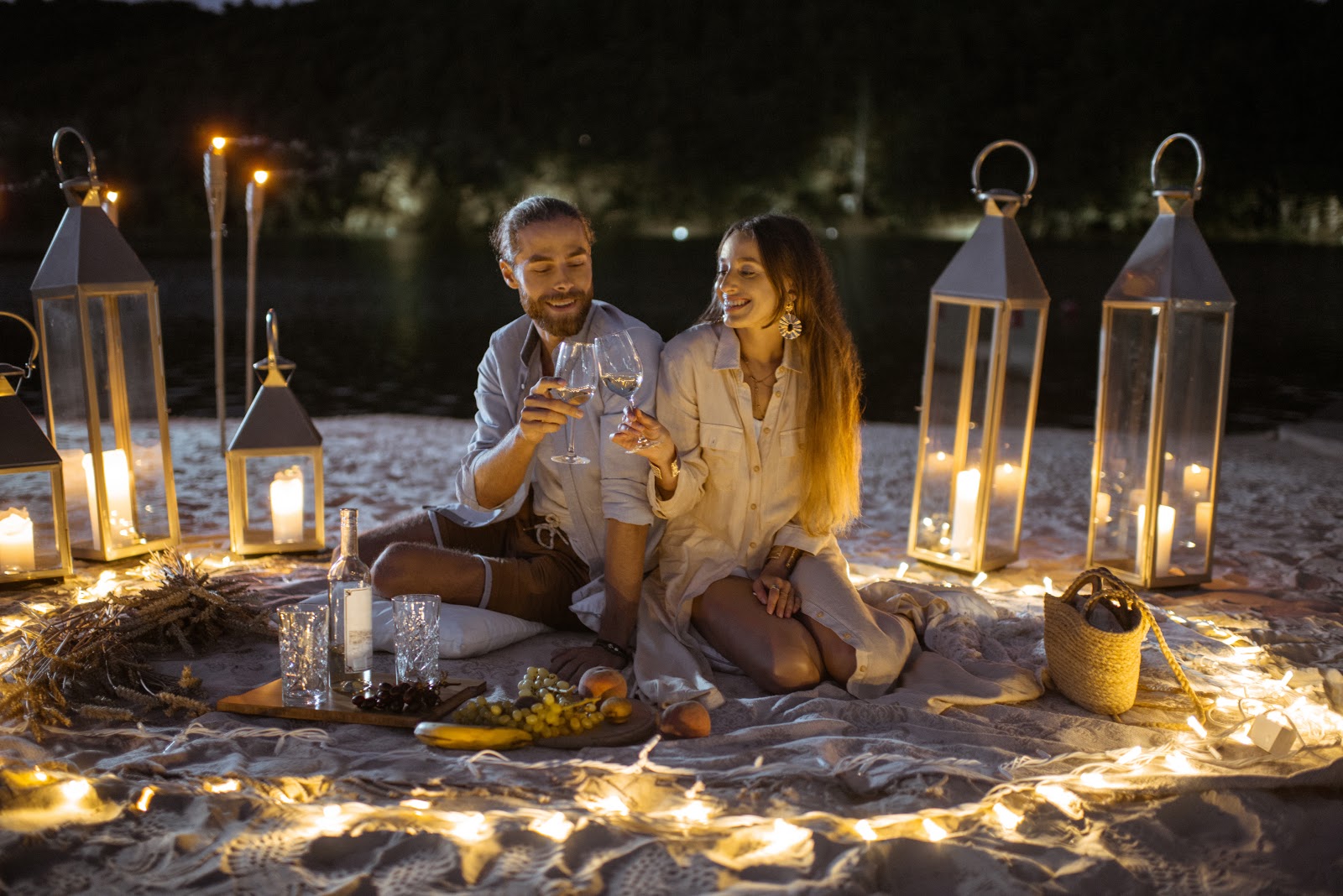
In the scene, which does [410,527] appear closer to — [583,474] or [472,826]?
[583,474]

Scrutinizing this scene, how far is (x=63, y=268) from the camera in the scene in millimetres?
3857

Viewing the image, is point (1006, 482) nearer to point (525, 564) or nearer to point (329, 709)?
point (525, 564)

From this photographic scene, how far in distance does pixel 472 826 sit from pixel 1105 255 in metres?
31.1

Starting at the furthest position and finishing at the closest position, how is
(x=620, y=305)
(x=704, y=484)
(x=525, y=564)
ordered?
(x=620, y=305) → (x=525, y=564) → (x=704, y=484)

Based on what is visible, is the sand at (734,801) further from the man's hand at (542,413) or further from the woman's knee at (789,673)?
the man's hand at (542,413)

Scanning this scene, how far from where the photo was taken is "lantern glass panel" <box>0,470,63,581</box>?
3654 mm

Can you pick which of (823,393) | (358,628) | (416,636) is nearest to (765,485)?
(823,393)

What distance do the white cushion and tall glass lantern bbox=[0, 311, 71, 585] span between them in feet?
4.24

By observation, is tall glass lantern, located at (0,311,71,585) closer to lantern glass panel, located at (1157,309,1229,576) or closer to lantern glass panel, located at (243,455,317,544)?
lantern glass panel, located at (243,455,317,544)

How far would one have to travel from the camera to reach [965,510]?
4.10 m

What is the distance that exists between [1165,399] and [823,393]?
5.00ft

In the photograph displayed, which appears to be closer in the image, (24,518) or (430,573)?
(430,573)

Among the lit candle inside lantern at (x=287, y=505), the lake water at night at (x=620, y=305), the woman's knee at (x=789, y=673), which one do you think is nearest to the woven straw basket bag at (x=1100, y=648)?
the woman's knee at (x=789, y=673)

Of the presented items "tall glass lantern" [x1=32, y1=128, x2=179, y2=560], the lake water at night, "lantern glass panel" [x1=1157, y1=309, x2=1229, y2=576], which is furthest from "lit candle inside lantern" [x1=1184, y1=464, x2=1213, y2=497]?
the lake water at night
